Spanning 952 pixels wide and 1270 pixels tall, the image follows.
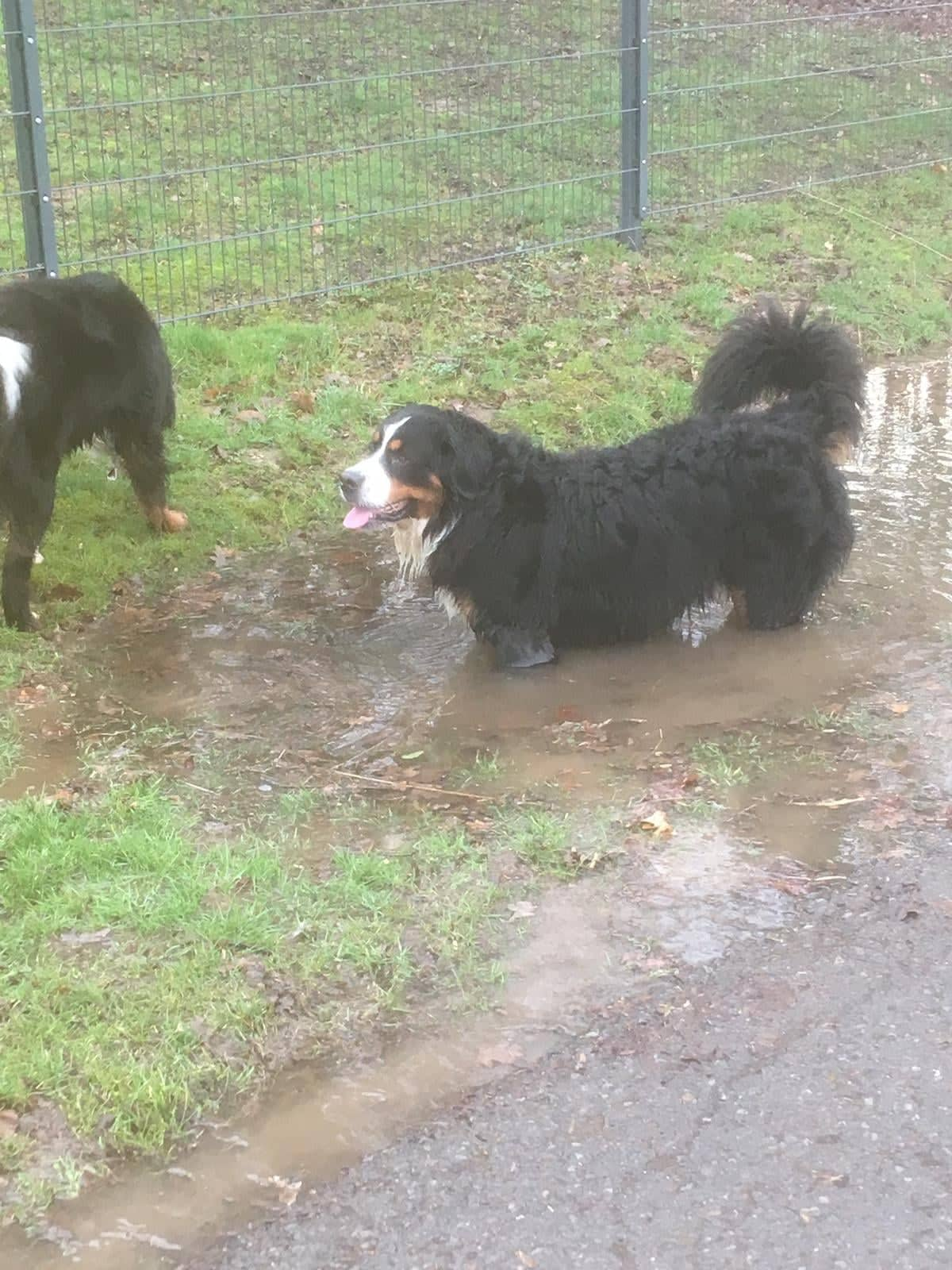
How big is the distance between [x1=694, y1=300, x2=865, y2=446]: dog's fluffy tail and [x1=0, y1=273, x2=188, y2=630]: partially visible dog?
2467 mm

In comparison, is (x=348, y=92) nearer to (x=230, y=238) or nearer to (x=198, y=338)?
(x=230, y=238)

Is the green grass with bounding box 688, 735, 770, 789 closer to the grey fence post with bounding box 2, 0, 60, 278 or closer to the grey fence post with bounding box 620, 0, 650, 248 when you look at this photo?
the grey fence post with bounding box 2, 0, 60, 278

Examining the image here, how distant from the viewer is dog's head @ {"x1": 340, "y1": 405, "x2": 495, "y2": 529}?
5.01 meters

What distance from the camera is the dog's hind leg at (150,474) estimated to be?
230 inches

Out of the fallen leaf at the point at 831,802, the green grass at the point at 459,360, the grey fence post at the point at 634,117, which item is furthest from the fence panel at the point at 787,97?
the fallen leaf at the point at 831,802

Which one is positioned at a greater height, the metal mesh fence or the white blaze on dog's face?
the metal mesh fence

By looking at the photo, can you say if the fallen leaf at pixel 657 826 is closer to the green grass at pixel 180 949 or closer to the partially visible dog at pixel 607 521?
the green grass at pixel 180 949

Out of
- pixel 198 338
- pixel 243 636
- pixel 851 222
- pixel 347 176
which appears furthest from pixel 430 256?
pixel 243 636

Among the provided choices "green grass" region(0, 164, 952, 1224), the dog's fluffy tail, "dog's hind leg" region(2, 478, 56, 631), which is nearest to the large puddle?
"green grass" region(0, 164, 952, 1224)

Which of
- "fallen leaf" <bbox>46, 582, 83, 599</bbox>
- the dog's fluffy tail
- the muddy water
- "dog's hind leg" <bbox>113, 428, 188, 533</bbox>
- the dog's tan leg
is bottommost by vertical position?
the muddy water

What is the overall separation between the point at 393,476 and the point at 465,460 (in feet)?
0.94

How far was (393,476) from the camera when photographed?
5020mm

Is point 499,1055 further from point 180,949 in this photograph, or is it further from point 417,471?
point 417,471

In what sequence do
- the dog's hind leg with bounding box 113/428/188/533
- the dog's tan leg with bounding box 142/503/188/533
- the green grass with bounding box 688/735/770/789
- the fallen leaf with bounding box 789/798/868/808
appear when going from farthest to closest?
the dog's tan leg with bounding box 142/503/188/533 → the dog's hind leg with bounding box 113/428/188/533 → the green grass with bounding box 688/735/770/789 → the fallen leaf with bounding box 789/798/868/808
